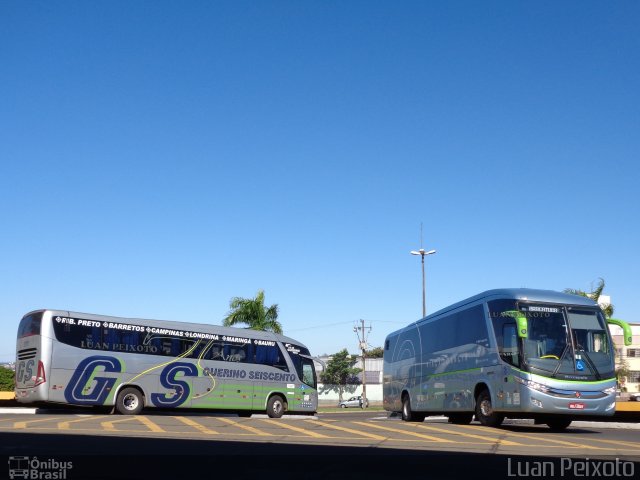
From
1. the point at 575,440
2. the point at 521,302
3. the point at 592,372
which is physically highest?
the point at 521,302

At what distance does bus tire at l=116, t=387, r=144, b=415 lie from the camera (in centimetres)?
2465

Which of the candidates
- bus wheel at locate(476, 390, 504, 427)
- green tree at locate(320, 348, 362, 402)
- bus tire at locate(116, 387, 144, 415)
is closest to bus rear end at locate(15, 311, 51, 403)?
bus tire at locate(116, 387, 144, 415)

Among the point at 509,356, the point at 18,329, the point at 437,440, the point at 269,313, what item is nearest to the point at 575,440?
the point at 437,440

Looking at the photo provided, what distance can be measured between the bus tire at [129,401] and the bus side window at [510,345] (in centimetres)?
1275

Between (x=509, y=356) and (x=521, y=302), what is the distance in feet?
4.32

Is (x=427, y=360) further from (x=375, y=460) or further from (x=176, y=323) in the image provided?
(x=375, y=460)

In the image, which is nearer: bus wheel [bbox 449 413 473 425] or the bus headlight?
the bus headlight

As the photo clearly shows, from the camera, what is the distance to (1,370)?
43.5m

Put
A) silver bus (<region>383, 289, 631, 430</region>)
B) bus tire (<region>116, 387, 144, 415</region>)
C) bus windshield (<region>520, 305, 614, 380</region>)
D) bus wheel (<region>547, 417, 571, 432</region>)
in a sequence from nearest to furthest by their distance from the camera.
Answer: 1. silver bus (<region>383, 289, 631, 430</region>)
2. bus windshield (<region>520, 305, 614, 380</region>)
3. bus wheel (<region>547, 417, 571, 432</region>)
4. bus tire (<region>116, 387, 144, 415</region>)

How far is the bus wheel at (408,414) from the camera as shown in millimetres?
25719

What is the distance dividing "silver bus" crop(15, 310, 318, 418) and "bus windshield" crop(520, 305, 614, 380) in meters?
12.6

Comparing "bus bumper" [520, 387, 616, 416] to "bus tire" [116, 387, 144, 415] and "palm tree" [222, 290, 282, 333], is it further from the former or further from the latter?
"palm tree" [222, 290, 282, 333]

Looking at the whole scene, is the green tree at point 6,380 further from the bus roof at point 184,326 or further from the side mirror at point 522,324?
the side mirror at point 522,324

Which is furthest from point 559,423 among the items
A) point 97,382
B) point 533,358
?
point 97,382
